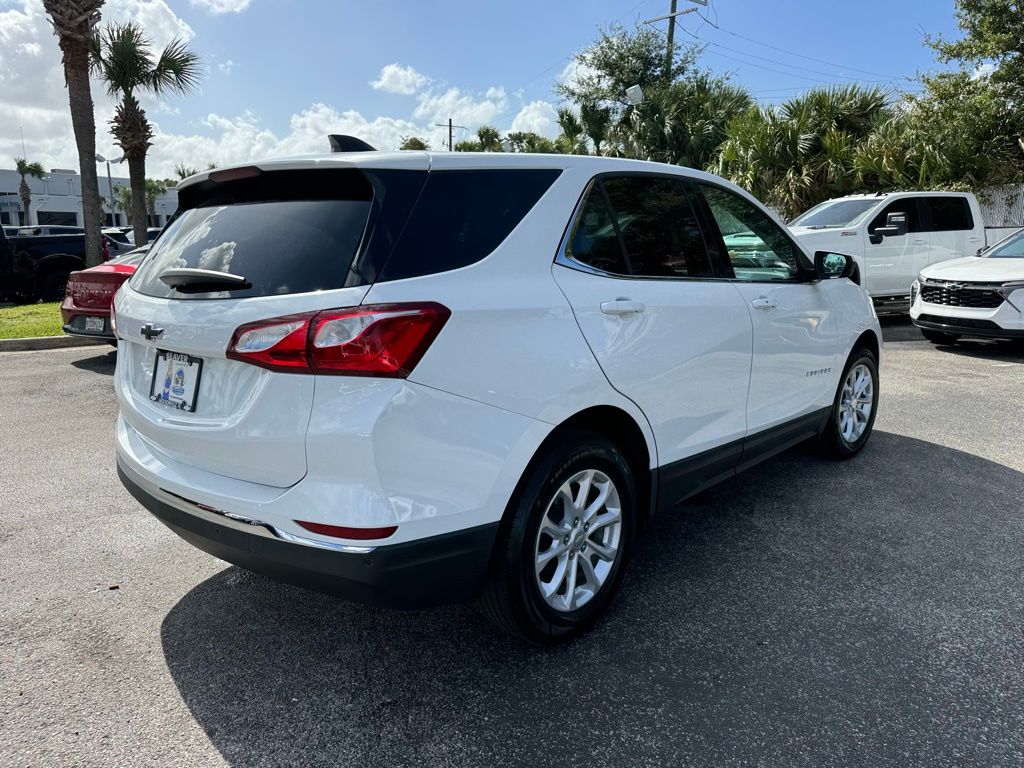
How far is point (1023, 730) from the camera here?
2225mm

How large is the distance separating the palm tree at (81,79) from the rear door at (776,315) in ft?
44.6

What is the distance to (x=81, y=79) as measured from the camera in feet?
46.6

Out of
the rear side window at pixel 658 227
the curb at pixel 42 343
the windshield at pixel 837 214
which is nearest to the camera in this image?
the rear side window at pixel 658 227

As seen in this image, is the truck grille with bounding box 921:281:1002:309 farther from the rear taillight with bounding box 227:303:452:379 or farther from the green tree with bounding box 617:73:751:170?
the green tree with bounding box 617:73:751:170

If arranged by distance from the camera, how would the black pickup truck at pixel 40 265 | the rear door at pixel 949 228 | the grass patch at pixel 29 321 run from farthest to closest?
the black pickup truck at pixel 40 265 < the rear door at pixel 949 228 < the grass patch at pixel 29 321

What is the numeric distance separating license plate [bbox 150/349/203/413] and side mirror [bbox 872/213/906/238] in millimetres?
9887

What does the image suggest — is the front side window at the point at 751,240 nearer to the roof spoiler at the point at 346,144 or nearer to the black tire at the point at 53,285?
the roof spoiler at the point at 346,144

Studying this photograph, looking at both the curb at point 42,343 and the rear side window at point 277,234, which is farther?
the curb at point 42,343

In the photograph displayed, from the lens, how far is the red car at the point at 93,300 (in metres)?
7.64

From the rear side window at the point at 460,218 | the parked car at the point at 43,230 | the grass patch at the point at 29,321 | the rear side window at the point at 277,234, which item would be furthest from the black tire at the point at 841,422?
the parked car at the point at 43,230

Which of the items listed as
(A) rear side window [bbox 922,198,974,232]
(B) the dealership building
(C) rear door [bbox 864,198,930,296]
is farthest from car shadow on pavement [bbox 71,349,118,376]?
(B) the dealership building

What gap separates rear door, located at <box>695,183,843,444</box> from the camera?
3580mm

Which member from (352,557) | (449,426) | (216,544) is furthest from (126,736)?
(449,426)

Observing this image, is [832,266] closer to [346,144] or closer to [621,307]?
[621,307]
